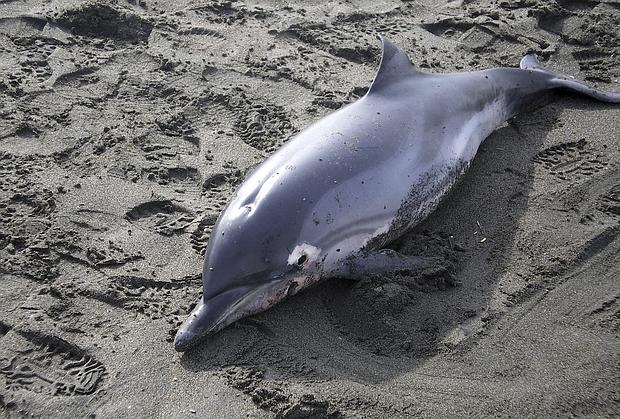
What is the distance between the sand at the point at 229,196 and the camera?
16.4 feet

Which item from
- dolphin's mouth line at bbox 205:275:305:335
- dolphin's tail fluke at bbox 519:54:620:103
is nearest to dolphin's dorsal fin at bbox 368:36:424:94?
dolphin's tail fluke at bbox 519:54:620:103

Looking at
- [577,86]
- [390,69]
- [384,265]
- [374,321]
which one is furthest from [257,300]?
[577,86]

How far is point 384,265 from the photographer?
5.78m

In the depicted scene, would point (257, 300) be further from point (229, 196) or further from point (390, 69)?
point (390, 69)

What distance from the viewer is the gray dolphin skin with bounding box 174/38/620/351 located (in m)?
5.41

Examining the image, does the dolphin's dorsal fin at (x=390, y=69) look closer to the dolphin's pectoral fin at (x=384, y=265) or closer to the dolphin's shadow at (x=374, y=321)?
the dolphin's shadow at (x=374, y=321)

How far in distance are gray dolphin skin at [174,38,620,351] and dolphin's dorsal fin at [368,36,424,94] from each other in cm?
1

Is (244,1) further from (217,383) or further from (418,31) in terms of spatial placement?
(217,383)

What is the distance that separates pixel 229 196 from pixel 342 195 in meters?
1.28

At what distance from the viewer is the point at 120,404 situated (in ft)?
16.0

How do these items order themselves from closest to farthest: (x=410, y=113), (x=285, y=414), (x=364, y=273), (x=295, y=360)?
(x=285, y=414)
(x=295, y=360)
(x=364, y=273)
(x=410, y=113)

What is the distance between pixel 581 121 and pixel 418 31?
7.87 ft

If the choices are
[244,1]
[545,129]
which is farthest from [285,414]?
[244,1]

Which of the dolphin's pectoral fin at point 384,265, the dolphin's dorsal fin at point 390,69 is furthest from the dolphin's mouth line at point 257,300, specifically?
the dolphin's dorsal fin at point 390,69
